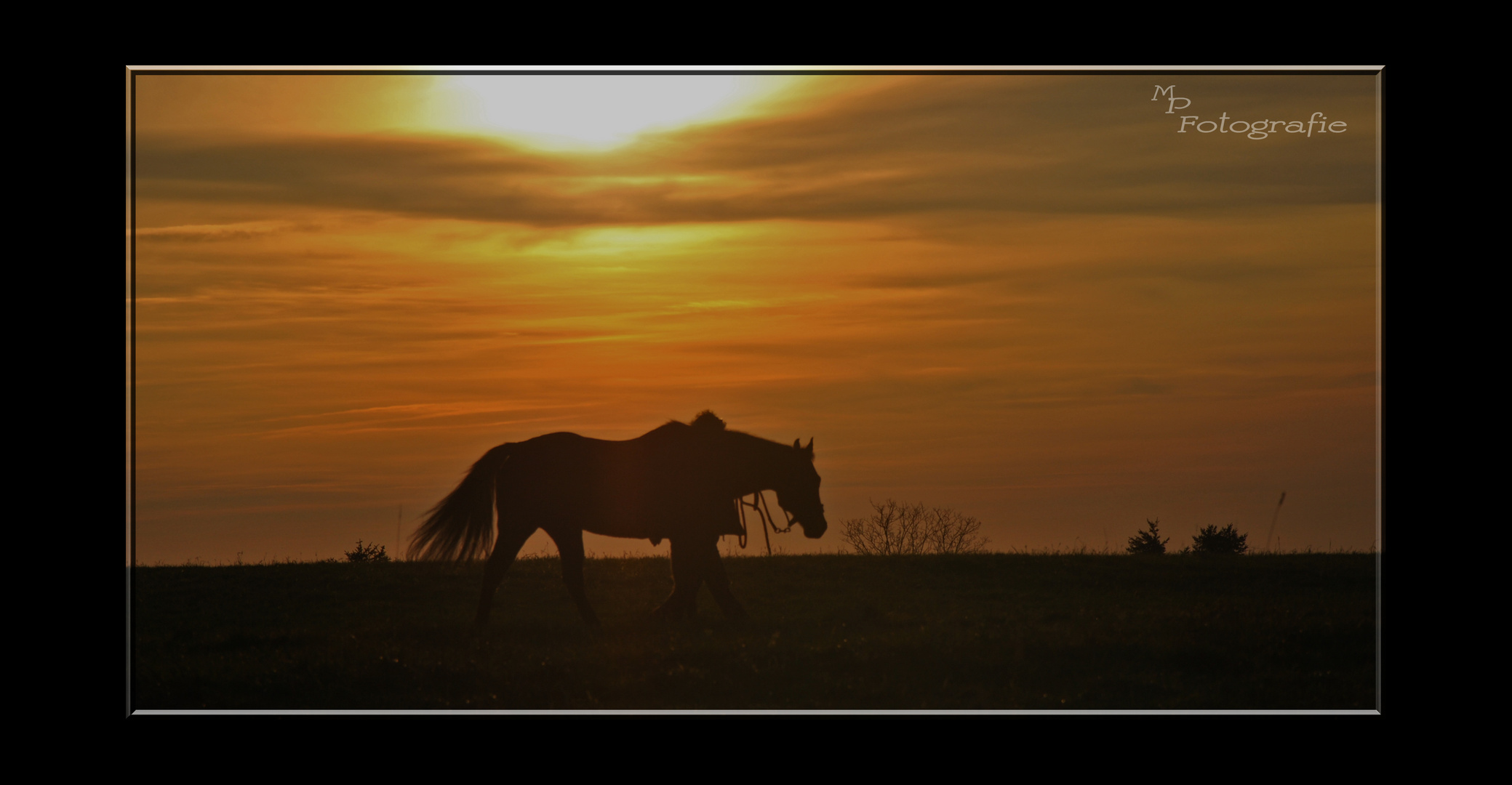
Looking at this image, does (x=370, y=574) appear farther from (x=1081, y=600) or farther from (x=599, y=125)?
(x=1081, y=600)

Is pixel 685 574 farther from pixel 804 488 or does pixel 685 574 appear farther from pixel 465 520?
pixel 465 520

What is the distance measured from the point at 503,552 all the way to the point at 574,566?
2.57 ft

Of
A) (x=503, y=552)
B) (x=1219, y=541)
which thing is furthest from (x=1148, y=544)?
(x=503, y=552)

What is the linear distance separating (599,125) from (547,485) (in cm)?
391

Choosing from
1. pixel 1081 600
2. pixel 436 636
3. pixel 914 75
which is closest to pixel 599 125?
pixel 914 75

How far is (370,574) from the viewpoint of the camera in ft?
50.2

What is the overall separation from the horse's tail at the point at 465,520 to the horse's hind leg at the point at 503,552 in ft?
0.74

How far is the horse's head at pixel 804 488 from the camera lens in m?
12.5

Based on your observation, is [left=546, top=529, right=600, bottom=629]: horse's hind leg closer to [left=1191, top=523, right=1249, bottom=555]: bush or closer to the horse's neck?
the horse's neck

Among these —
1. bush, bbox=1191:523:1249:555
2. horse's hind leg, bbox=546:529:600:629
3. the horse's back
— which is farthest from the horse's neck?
bush, bbox=1191:523:1249:555

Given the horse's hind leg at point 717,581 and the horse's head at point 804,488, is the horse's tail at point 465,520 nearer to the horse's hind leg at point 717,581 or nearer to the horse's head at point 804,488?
the horse's hind leg at point 717,581

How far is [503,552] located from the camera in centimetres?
1215

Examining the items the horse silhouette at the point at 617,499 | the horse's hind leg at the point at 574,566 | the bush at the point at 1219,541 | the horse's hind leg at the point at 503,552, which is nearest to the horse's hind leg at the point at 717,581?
the horse silhouette at the point at 617,499

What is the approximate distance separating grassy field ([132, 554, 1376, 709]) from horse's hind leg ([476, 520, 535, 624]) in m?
0.46
